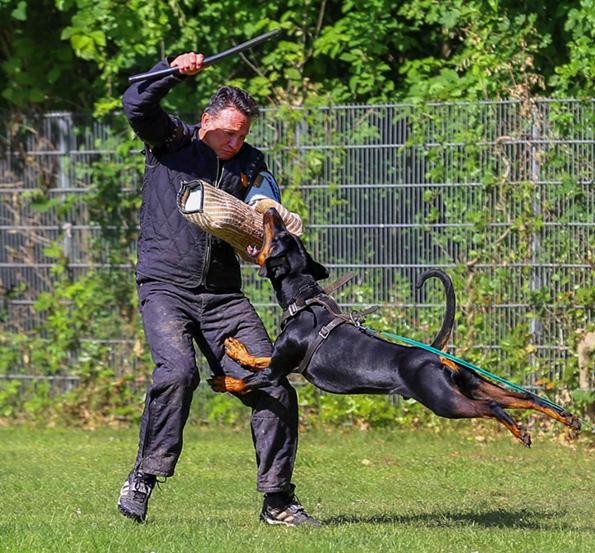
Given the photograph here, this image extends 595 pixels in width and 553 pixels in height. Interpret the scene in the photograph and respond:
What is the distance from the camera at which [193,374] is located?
6.20m

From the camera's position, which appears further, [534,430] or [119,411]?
[119,411]

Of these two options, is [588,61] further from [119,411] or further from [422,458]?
[119,411]

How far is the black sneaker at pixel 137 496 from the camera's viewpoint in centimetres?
622

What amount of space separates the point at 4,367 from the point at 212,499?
392cm

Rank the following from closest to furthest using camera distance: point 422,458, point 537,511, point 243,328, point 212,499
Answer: point 243,328 → point 537,511 → point 212,499 → point 422,458

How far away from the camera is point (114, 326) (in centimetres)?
1077

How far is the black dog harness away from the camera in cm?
620

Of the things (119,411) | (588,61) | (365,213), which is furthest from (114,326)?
(588,61)

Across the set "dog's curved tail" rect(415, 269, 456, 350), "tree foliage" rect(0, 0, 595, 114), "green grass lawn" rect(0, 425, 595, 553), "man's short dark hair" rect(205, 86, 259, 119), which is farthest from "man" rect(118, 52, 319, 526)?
"tree foliage" rect(0, 0, 595, 114)

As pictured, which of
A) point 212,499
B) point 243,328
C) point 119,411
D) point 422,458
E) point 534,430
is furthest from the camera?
point 119,411

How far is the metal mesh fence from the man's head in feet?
12.3

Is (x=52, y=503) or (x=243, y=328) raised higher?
(x=243, y=328)

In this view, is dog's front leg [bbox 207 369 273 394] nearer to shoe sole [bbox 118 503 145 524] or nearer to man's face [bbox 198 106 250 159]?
shoe sole [bbox 118 503 145 524]

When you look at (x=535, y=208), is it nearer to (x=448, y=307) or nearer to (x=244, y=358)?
(x=448, y=307)
